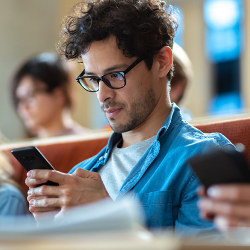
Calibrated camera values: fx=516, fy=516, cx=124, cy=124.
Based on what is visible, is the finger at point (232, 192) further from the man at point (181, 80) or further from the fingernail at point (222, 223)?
the man at point (181, 80)

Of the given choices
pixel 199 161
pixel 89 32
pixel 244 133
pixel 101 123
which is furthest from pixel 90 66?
pixel 101 123

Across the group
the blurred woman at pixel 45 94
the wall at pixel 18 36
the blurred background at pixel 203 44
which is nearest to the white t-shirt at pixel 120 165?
the blurred woman at pixel 45 94

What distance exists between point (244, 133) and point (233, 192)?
0.79m


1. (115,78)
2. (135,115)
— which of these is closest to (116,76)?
(115,78)

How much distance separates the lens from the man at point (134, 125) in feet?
4.17

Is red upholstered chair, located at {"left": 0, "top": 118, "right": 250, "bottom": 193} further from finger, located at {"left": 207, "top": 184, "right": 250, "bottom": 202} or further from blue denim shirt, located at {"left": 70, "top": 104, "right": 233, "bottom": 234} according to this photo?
finger, located at {"left": 207, "top": 184, "right": 250, "bottom": 202}

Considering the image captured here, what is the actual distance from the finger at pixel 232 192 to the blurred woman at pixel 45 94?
7.70 ft

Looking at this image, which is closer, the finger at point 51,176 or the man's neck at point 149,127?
the finger at point 51,176

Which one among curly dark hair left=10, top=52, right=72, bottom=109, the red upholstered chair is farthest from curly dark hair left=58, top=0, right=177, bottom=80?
curly dark hair left=10, top=52, right=72, bottom=109

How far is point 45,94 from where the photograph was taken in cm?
323

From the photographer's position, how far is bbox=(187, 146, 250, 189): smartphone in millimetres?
836

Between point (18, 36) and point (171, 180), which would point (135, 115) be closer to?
point (171, 180)

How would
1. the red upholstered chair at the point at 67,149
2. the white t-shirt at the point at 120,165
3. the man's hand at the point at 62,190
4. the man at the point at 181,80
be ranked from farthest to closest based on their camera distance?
the man at the point at 181,80
the red upholstered chair at the point at 67,149
the white t-shirt at the point at 120,165
the man's hand at the point at 62,190

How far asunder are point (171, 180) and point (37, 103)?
6.90 feet
